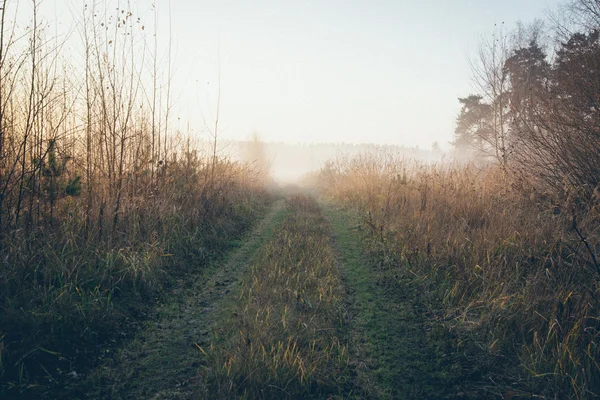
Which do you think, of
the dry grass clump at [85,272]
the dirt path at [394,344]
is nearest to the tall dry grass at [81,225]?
the dry grass clump at [85,272]

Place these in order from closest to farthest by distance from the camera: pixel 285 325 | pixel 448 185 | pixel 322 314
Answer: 1. pixel 285 325
2. pixel 322 314
3. pixel 448 185

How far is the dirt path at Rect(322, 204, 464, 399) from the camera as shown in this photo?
2.52 metres

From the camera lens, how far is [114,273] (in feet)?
12.7

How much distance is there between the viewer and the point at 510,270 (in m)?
3.92

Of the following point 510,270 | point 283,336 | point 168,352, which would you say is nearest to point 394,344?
point 283,336

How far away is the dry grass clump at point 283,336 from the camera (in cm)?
243

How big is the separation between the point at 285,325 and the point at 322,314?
0.52m

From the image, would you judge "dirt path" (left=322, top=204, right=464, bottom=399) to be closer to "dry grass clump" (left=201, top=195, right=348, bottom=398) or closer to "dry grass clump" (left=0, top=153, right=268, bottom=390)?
"dry grass clump" (left=201, top=195, right=348, bottom=398)

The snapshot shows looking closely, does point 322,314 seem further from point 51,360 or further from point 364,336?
point 51,360

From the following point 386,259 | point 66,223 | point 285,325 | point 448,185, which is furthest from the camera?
point 448,185

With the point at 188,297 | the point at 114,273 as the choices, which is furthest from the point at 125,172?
the point at 188,297

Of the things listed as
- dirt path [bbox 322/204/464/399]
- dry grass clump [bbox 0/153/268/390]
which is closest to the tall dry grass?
dry grass clump [bbox 0/153/268/390]

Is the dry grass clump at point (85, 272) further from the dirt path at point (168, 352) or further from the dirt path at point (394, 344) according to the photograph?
the dirt path at point (394, 344)

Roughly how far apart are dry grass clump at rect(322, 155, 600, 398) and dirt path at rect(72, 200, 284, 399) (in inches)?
90.9
